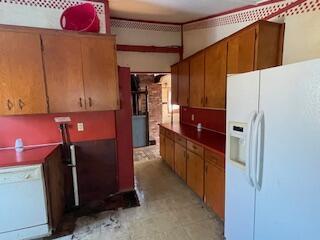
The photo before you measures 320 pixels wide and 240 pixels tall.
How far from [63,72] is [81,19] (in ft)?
2.52

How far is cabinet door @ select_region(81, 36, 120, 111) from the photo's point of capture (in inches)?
98.9

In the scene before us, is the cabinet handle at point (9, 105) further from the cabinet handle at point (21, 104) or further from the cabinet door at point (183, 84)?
the cabinet door at point (183, 84)

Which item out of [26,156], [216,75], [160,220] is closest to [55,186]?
[26,156]

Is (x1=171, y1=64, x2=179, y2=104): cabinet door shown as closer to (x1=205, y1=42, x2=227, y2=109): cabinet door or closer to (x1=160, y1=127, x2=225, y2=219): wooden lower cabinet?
(x1=160, y1=127, x2=225, y2=219): wooden lower cabinet

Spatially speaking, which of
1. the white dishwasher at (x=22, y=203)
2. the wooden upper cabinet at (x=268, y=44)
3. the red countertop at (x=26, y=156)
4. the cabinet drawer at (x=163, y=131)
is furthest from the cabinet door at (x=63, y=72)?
the cabinet drawer at (x=163, y=131)

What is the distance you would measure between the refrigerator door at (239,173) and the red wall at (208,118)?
55.5 inches

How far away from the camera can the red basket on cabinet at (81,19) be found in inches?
99.3

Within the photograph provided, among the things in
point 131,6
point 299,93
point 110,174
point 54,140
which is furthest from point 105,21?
point 299,93

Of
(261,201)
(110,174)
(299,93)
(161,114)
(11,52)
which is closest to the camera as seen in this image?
(299,93)

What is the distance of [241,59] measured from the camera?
7.40 feet

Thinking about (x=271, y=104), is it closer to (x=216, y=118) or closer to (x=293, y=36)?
(x=293, y=36)

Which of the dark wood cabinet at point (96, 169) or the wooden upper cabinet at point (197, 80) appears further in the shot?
the wooden upper cabinet at point (197, 80)

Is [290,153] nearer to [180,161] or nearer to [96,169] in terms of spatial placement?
[180,161]

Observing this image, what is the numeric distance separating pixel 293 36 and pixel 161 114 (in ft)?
17.3
